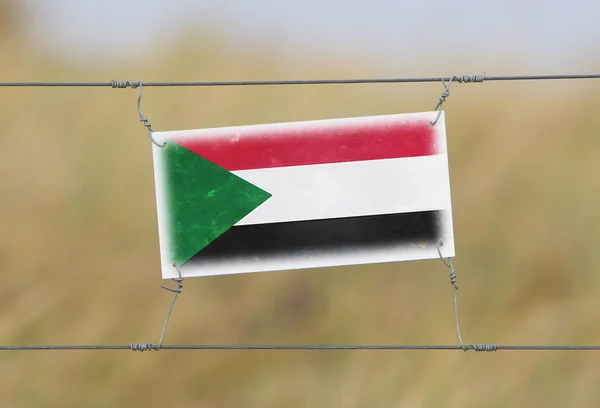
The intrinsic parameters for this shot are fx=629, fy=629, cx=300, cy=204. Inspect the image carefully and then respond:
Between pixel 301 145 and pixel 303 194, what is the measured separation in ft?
0.32

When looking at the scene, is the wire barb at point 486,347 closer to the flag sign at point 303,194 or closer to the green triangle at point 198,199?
the flag sign at point 303,194

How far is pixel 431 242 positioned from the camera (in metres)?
1.23

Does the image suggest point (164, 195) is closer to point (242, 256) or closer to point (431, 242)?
point (242, 256)

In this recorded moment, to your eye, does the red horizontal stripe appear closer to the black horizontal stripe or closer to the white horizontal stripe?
the white horizontal stripe

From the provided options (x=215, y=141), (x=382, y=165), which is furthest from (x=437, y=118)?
(x=215, y=141)

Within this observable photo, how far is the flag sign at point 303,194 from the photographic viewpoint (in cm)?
123

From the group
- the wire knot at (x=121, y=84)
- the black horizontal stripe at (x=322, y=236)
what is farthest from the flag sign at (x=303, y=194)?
the wire knot at (x=121, y=84)

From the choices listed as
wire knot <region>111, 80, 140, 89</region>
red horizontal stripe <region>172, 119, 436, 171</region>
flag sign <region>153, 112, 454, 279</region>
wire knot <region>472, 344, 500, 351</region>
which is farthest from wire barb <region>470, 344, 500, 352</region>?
wire knot <region>111, 80, 140, 89</region>

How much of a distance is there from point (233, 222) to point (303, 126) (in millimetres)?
235

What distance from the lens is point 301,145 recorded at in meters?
1.24

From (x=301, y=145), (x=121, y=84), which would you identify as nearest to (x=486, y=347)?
(x=301, y=145)

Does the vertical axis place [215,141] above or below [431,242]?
above

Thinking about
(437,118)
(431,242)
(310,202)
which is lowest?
(431,242)

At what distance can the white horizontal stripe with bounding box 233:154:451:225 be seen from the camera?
1233 millimetres
